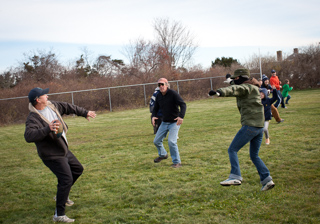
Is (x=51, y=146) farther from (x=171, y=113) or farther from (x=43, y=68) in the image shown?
(x=43, y=68)

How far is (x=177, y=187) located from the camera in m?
5.48

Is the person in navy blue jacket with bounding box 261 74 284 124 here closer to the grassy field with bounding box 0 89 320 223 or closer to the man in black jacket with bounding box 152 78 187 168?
the grassy field with bounding box 0 89 320 223

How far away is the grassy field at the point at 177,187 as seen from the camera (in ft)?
14.2

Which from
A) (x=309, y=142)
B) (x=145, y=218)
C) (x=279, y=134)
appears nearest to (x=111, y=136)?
(x=279, y=134)

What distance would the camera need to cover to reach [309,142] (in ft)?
26.1

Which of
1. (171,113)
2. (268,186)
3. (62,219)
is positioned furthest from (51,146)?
(268,186)

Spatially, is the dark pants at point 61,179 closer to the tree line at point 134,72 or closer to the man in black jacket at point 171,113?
the man in black jacket at point 171,113

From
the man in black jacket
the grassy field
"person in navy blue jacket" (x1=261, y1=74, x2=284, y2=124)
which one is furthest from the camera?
"person in navy blue jacket" (x1=261, y1=74, x2=284, y2=124)

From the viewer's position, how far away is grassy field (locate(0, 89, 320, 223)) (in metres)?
4.32

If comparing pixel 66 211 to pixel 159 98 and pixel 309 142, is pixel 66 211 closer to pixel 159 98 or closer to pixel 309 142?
pixel 159 98

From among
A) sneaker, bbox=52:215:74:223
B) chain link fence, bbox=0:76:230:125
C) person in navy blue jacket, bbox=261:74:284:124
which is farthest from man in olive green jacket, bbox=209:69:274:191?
chain link fence, bbox=0:76:230:125

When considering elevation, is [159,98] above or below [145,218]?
above

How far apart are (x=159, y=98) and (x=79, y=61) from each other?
3464cm

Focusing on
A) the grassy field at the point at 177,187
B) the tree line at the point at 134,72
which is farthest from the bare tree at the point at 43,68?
the grassy field at the point at 177,187
